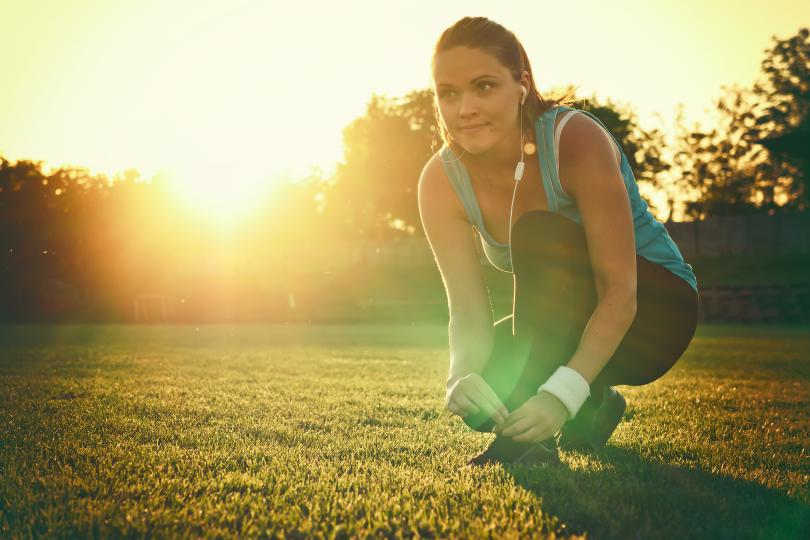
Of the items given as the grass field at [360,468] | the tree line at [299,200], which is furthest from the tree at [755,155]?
the grass field at [360,468]

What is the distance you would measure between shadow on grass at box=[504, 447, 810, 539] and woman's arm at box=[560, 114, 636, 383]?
1.43ft

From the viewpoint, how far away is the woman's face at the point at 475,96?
302 cm

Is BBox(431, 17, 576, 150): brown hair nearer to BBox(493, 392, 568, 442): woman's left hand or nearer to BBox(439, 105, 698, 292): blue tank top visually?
BBox(439, 105, 698, 292): blue tank top

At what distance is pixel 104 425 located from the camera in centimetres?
420

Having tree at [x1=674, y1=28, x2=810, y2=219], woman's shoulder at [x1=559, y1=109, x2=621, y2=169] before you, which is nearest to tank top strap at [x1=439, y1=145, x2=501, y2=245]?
woman's shoulder at [x1=559, y1=109, x2=621, y2=169]

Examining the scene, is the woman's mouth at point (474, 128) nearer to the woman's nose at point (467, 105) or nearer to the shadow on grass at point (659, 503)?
the woman's nose at point (467, 105)

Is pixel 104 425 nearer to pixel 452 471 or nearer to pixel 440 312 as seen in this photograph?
pixel 452 471

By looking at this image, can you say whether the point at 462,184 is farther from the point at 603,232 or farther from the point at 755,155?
the point at 755,155

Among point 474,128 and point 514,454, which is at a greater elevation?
point 474,128

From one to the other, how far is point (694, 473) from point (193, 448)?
2.30m

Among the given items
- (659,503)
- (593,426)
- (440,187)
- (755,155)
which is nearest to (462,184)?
(440,187)

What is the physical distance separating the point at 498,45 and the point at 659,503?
1.89m

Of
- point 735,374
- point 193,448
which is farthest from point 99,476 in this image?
point 735,374

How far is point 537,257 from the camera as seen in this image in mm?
3277
